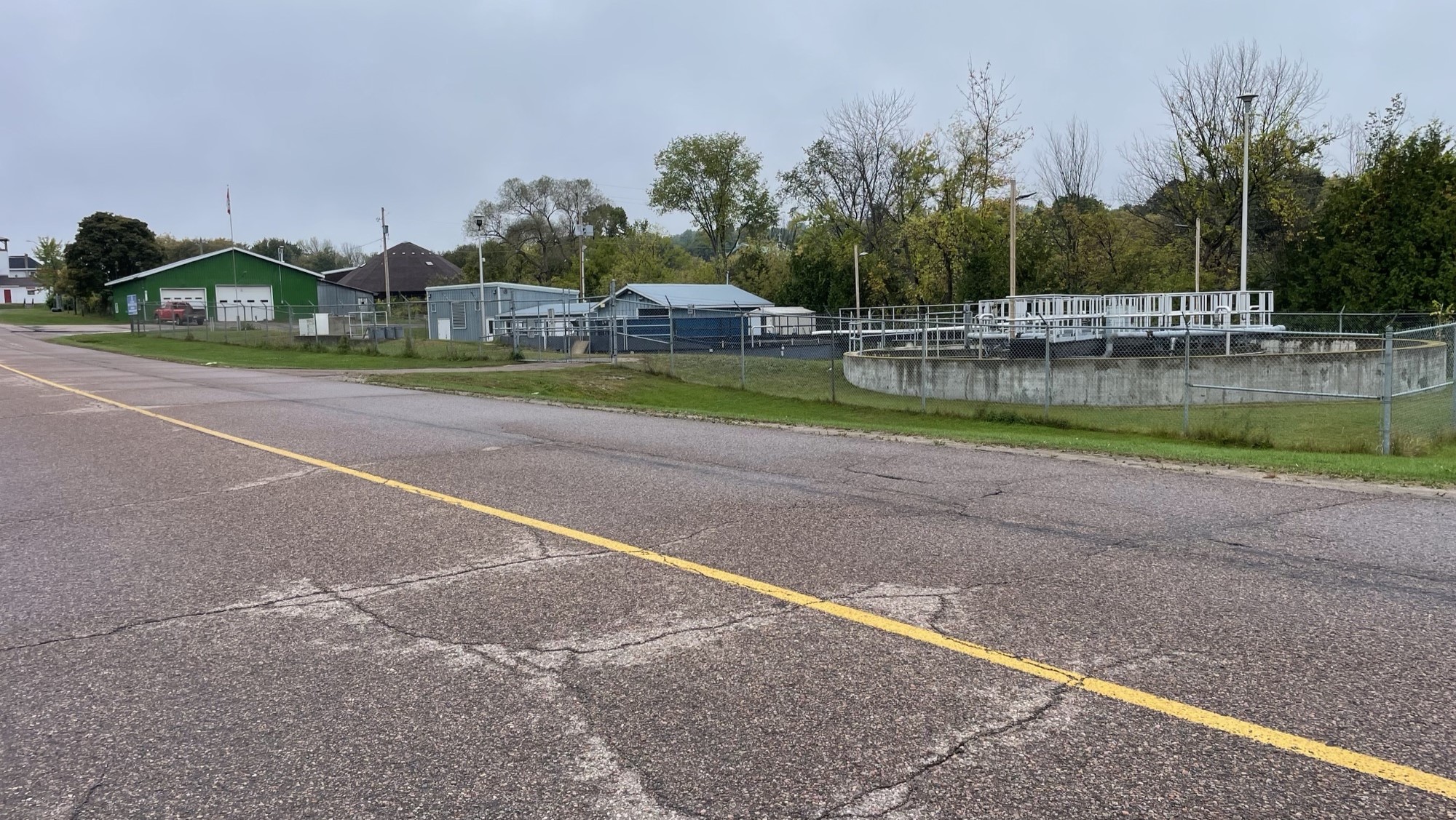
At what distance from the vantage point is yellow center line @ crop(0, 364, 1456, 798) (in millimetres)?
3334

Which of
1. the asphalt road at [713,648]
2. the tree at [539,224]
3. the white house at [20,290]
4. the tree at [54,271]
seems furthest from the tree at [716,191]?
the white house at [20,290]

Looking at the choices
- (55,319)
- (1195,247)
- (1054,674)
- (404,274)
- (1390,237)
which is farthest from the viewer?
(404,274)

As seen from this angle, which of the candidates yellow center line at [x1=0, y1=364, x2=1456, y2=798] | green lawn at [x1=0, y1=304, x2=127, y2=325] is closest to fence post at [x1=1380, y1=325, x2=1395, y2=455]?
yellow center line at [x1=0, y1=364, x2=1456, y2=798]

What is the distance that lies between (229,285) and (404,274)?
13859mm

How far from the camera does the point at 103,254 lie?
7931 cm

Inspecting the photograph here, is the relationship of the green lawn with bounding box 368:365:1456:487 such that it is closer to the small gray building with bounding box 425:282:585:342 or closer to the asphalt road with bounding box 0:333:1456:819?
the asphalt road with bounding box 0:333:1456:819

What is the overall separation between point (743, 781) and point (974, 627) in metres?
1.90

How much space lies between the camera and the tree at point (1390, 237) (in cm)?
3328

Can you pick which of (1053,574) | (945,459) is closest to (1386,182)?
(945,459)

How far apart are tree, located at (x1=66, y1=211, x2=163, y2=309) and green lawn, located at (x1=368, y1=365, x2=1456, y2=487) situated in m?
68.0

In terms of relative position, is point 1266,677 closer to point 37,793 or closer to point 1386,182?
point 37,793

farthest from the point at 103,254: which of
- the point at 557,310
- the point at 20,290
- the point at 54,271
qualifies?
the point at 20,290

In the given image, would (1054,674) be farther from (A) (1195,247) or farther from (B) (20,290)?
(B) (20,290)

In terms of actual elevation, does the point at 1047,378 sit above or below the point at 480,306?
below
